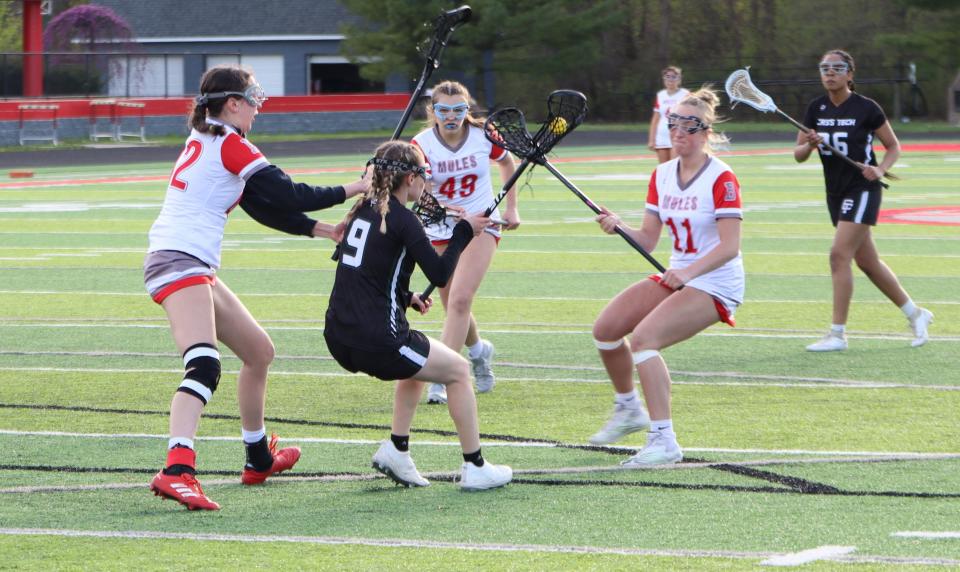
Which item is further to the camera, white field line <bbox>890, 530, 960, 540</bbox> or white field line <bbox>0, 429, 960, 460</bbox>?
white field line <bbox>0, 429, 960, 460</bbox>

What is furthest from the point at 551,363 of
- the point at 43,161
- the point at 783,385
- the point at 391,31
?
the point at 391,31

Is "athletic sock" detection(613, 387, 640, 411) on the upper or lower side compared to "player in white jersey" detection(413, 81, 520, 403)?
lower

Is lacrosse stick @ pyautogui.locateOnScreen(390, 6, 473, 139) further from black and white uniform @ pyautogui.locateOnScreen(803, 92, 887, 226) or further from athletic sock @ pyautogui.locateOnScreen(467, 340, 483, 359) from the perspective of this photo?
black and white uniform @ pyautogui.locateOnScreen(803, 92, 887, 226)

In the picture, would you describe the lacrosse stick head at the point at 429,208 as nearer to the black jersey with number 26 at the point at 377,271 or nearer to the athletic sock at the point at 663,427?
the black jersey with number 26 at the point at 377,271

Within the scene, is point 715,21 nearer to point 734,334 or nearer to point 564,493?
point 734,334

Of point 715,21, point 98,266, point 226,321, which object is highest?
point 715,21

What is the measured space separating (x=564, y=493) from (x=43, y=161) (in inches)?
1215

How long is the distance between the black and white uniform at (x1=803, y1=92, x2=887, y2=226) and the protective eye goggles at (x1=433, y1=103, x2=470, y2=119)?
11.3 ft

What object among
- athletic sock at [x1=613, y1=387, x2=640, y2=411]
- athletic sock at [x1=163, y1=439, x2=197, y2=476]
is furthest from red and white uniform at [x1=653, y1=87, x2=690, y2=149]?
athletic sock at [x1=163, y1=439, x2=197, y2=476]

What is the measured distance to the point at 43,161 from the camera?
116 ft

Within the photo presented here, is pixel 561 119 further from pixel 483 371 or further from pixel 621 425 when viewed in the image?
pixel 483 371

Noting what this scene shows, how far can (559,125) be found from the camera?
7906 millimetres

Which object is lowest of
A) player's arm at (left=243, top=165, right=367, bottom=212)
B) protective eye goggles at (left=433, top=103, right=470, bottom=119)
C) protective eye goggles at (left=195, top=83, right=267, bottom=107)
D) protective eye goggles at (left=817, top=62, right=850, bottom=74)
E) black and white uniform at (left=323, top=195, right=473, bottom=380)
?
black and white uniform at (left=323, top=195, right=473, bottom=380)

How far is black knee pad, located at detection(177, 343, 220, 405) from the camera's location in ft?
21.9
